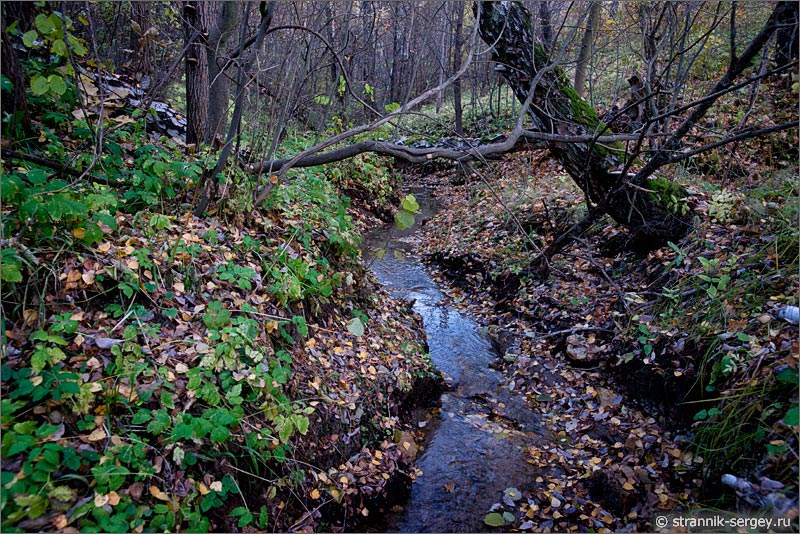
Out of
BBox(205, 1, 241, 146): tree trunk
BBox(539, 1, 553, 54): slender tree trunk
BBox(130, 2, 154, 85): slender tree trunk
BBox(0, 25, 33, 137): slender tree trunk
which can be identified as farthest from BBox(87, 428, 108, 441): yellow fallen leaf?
BBox(539, 1, 553, 54): slender tree trunk

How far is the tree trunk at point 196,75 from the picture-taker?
192 inches

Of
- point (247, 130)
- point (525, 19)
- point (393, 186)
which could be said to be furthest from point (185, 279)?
point (393, 186)

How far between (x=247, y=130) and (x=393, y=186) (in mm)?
7125

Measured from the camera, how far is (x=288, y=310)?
13.7 ft

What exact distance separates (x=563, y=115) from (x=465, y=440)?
15.5 feet

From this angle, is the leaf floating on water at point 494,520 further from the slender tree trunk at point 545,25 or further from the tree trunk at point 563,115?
the slender tree trunk at point 545,25

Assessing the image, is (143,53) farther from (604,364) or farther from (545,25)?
(545,25)

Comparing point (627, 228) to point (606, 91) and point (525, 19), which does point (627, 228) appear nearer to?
point (525, 19)

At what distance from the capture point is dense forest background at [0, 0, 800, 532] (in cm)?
267

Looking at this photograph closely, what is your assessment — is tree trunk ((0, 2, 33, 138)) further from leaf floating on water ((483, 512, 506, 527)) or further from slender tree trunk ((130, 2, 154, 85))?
leaf floating on water ((483, 512, 506, 527))

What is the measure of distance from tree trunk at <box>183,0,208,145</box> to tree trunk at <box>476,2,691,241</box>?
3.59 m

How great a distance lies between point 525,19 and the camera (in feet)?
20.4

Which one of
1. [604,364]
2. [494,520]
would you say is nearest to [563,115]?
[604,364]

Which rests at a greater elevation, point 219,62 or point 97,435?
point 219,62
